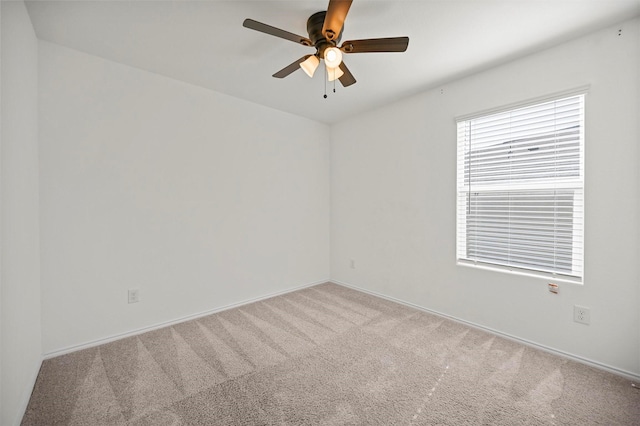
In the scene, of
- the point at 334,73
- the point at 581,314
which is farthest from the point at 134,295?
the point at 581,314

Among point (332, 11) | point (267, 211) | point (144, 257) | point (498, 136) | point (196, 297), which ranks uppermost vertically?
point (332, 11)

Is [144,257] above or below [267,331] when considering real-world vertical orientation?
above

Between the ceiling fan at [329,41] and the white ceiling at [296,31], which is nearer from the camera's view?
the ceiling fan at [329,41]

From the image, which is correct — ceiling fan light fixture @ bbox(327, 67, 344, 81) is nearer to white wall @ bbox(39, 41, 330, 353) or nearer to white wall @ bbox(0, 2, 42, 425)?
white wall @ bbox(39, 41, 330, 353)

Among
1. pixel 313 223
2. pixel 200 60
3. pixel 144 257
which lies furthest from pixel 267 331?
pixel 200 60

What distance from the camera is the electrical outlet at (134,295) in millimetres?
2514

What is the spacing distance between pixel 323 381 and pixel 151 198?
2.24 m

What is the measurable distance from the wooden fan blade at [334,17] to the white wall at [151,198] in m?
1.84

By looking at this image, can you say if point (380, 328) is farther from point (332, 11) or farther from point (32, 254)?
point (32, 254)

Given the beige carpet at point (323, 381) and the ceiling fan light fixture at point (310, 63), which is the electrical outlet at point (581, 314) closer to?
the beige carpet at point (323, 381)

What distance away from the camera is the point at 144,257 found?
2.60m

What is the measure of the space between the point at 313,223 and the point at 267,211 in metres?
0.84

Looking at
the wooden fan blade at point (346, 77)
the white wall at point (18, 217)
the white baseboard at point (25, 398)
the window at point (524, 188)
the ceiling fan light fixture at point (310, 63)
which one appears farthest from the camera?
the window at point (524, 188)

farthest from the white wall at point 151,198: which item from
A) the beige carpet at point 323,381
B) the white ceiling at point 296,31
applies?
the beige carpet at point 323,381
